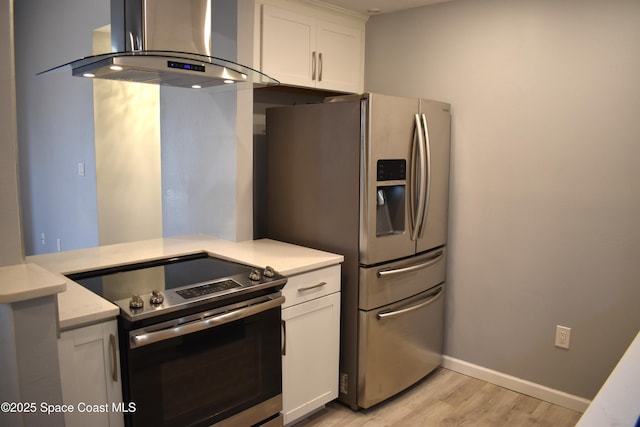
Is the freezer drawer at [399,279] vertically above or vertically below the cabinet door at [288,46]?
below

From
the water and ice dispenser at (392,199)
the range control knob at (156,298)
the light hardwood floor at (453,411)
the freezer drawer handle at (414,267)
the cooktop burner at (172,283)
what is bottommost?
the light hardwood floor at (453,411)

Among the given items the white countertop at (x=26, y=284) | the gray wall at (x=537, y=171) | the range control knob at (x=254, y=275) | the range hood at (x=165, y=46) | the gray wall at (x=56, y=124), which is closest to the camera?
the white countertop at (x=26, y=284)

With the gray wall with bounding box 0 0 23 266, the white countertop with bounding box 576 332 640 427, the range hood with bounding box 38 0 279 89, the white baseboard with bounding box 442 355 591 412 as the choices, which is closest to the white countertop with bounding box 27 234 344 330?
the gray wall with bounding box 0 0 23 266

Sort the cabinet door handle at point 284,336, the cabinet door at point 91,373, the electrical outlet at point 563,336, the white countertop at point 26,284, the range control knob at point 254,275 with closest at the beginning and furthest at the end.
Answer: the white countertop at point 26,284, the cabinet door at point 91,373, the range control knob at point 254,275, the cabinet door handle at point 284,336, the electrical outlet at point 563,336

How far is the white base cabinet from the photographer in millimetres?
2312

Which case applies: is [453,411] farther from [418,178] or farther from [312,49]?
[312,49]

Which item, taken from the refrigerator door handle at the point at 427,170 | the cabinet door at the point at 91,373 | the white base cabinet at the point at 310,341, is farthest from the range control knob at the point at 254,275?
the refrigerator door handle at the point at 427,170

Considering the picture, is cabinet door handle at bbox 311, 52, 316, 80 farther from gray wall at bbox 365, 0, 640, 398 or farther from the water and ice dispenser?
the water and ice dispenser

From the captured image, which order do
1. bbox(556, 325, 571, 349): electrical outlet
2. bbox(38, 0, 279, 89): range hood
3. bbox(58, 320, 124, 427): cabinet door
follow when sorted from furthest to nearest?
1. bbox(556, 325, 571, 349): electrical outlet
2. bbox(38, 0, 279, 89): range hood
3. bbox(58, 320, 124, 427): cabinet door

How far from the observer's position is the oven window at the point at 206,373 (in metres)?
1.74

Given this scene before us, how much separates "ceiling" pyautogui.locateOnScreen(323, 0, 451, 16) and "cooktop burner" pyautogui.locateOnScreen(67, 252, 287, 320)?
167cm

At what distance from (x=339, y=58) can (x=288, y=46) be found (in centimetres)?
45

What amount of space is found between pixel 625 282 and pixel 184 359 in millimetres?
2165

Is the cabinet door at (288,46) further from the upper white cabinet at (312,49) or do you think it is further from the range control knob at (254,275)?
the range control knob at (254,275)
